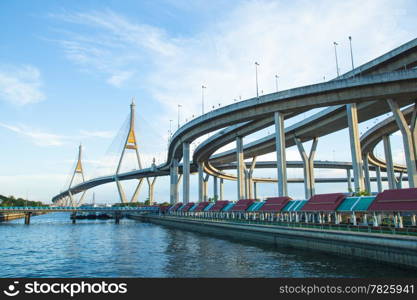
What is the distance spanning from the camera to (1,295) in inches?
470

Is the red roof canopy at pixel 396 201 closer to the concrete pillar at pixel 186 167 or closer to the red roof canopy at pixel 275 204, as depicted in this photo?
the red roof canopy at pixel 275 204

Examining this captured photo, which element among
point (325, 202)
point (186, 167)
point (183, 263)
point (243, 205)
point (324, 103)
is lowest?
point (183, 263)

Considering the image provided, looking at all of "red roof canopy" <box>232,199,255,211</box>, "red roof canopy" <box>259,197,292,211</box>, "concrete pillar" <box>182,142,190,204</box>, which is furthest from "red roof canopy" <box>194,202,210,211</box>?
"red roof canopy" <box>259,197,292,211</box>

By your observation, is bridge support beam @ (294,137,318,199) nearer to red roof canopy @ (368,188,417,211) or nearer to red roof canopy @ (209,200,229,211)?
red roof canopy @ (209,200,229,211)

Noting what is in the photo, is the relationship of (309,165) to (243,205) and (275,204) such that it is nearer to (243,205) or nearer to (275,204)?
(243,205)

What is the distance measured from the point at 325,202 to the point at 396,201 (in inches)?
402

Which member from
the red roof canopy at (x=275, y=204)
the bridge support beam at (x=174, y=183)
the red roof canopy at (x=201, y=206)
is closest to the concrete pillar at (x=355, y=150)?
the red roof canopy at (x=275, y=204)

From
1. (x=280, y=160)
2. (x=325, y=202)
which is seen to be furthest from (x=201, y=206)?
(x=325, y=202)

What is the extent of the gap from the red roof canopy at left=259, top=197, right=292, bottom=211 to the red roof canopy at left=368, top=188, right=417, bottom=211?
1698cm

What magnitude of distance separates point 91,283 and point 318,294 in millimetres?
9373

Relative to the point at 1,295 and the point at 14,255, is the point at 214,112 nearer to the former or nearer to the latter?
the point at 14,255

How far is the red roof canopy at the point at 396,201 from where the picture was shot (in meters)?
29.7

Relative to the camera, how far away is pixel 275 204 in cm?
5125

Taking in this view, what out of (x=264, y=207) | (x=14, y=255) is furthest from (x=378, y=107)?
(x=14, y=255)
